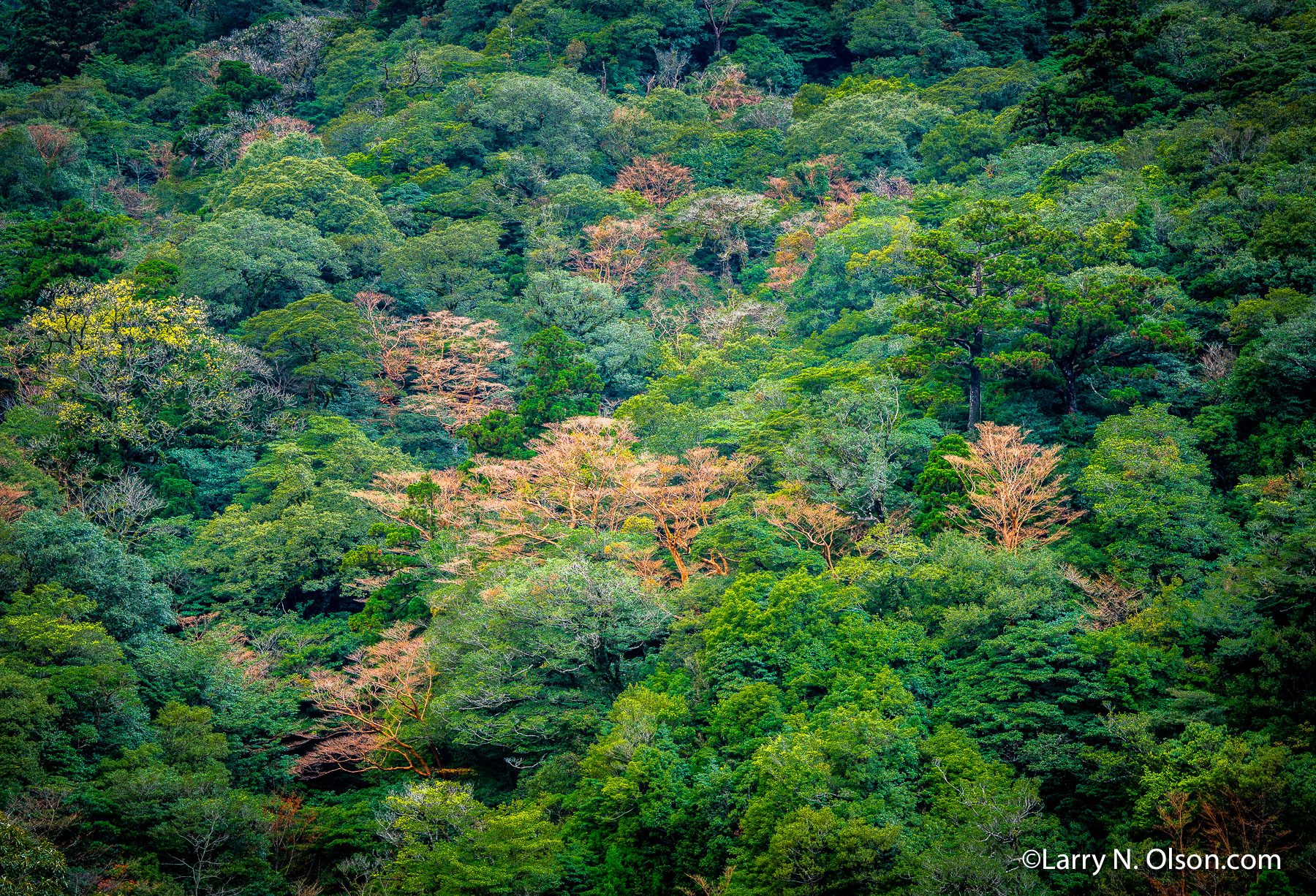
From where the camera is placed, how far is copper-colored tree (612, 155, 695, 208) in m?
48.1

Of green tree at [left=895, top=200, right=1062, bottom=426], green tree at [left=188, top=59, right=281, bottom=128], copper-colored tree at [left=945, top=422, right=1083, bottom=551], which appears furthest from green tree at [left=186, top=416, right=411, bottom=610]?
green tree at [left=188, top=59, right=281, bottom=128]

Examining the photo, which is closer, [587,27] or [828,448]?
[828,448]

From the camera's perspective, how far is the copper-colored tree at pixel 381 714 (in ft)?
74.7

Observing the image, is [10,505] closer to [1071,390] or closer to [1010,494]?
[1010,494]

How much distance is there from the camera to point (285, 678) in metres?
24.8

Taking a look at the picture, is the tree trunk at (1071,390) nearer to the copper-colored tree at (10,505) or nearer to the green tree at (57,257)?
the copper-colored tree at (10,505)

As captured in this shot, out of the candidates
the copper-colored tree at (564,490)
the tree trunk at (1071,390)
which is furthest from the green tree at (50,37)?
the tree trunk at (1071,390)

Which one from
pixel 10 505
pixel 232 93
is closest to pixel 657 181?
pixel 232 93

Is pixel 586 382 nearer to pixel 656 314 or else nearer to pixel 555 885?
pixel 656 314

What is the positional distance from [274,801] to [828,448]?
646 inches

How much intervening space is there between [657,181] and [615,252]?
748cm

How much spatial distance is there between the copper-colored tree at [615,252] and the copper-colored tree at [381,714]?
22941 millimetres

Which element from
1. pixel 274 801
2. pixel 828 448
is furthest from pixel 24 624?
→ pixel 828 448

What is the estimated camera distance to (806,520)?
2503 cm
